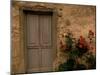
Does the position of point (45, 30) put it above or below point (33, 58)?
above

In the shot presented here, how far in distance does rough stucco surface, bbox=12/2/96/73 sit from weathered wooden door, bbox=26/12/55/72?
0.19 feet

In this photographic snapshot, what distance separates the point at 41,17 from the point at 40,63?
37 centimetres

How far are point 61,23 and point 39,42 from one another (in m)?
0.24

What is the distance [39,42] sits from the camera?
1.58 m

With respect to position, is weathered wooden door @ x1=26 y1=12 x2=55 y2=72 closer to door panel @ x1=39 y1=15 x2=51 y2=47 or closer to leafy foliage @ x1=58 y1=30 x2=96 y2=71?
door panel @ x1=39 y1=15 x2=51 y2=47

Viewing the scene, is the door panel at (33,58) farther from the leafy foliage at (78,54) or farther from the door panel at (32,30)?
the leafy foliage at (78,54)

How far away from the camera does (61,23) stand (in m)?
1.61

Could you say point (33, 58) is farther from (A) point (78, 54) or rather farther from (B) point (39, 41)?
(A) point (78, 54)

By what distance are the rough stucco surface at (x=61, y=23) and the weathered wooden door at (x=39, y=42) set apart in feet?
0.19

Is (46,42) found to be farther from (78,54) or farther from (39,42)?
(78,54)

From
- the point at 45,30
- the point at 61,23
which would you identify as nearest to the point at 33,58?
the point at 45,30

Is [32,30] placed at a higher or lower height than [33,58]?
higher

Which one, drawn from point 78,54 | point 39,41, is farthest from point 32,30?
point 78,54

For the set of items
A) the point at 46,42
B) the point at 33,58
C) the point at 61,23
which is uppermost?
the point at 61,23
